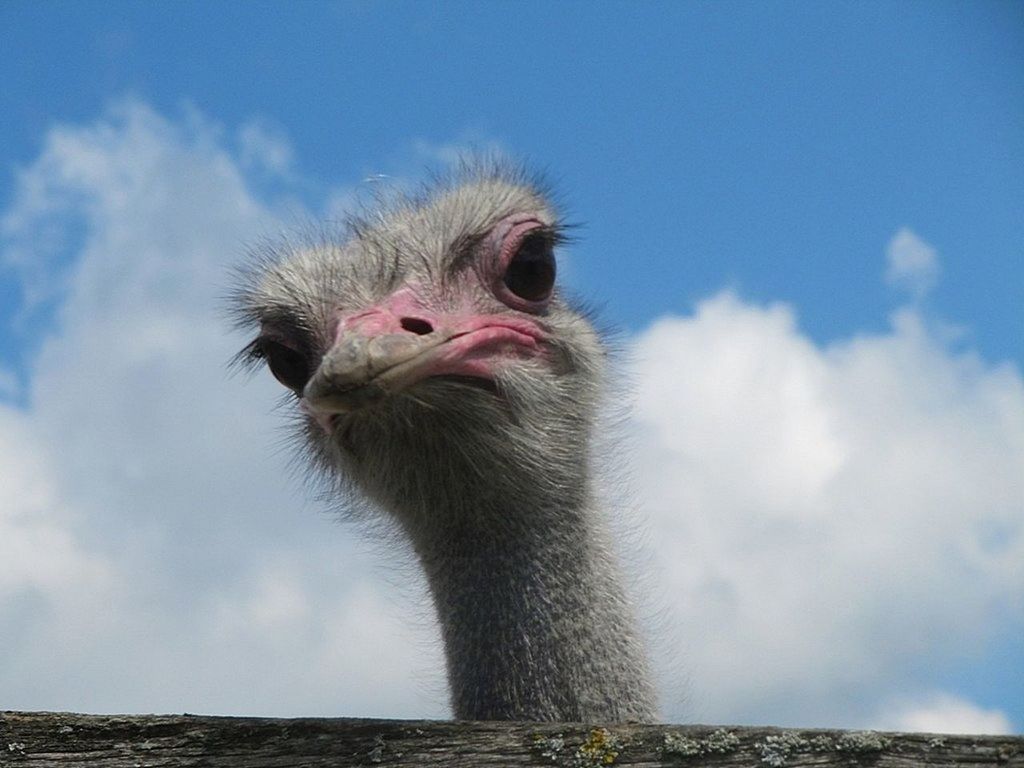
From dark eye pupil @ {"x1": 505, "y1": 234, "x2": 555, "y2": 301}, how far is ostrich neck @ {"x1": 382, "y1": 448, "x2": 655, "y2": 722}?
0.53 metres

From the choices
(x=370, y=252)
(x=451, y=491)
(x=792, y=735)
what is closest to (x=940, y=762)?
(x=792, y=735)

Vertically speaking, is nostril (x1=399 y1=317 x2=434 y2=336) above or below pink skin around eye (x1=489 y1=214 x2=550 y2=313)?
below

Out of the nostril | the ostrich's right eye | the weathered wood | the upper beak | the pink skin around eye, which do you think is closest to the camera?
the weathered wood

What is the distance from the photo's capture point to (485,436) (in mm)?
3494

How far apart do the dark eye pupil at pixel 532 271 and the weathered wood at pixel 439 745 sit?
201cm

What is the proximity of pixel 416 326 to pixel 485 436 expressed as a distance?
0.48m

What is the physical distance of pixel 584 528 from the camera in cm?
363

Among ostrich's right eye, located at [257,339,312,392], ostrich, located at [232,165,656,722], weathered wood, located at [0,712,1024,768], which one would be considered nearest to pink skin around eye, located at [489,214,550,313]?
ostrich, located at [232,165,656,722]

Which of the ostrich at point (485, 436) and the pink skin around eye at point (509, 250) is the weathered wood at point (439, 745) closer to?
the ostrich at point (485, 436)

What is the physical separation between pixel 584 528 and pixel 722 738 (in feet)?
6.20

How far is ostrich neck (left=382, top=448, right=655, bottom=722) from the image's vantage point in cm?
319

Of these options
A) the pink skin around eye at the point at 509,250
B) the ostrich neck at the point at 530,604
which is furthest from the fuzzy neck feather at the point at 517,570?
the pink skin around eye at the point at 509,250

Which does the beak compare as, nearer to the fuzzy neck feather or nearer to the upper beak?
the upper beak

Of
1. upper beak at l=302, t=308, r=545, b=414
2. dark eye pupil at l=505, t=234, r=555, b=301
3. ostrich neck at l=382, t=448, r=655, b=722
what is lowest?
ostrich neck at l=382, t=448, r=655, b=722
